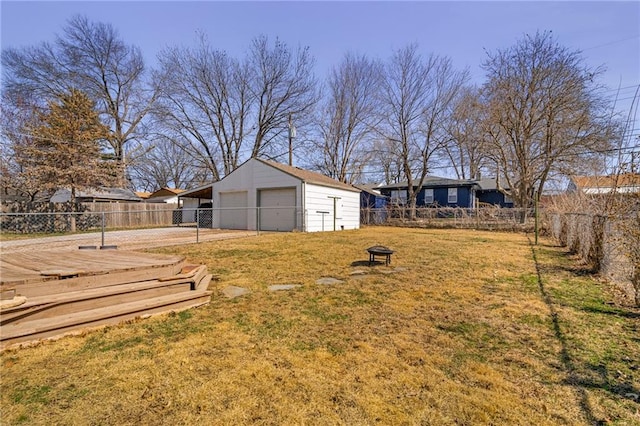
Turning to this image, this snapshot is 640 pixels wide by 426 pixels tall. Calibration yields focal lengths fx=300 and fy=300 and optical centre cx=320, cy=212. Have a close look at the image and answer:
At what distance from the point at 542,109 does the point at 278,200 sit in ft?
56.3

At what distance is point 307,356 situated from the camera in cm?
277

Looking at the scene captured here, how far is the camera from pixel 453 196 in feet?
95.8

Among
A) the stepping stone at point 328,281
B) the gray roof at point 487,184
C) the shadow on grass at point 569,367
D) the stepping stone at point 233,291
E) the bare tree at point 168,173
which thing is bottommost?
the shadow on grass at point 569,367

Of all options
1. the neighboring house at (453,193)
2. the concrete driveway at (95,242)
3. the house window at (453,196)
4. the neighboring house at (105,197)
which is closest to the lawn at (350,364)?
the concrete driveway at (95,242)

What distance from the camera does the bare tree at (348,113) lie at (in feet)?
84.4

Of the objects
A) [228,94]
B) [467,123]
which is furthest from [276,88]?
[467,123]

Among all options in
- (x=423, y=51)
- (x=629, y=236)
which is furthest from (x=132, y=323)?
(x=423, y=51)

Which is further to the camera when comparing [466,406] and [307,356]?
[307,356]

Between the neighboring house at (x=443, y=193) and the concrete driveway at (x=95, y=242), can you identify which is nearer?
the concrete driveway at (x=95, y=242)

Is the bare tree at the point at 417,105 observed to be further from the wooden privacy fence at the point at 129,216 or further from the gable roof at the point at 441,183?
the wooden privacy fence at the point at 129,216

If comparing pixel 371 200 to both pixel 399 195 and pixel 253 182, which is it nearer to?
pixel 399 195

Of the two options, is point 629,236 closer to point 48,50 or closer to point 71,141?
point 71,141

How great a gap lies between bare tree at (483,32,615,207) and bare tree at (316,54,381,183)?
30.6 ft

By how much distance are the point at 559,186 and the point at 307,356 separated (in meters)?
23.5
